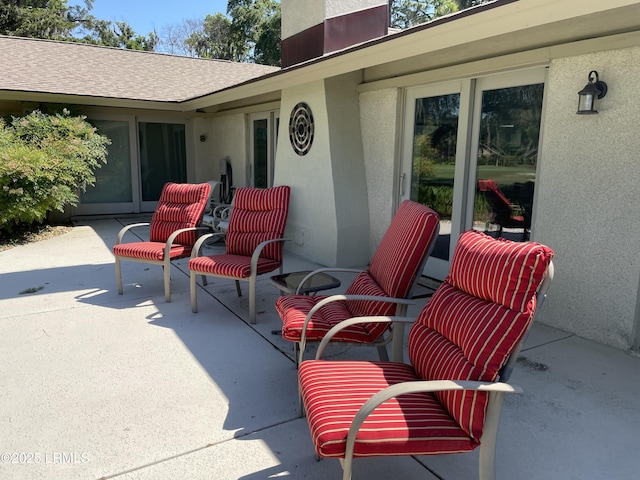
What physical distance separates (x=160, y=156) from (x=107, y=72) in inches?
85.3

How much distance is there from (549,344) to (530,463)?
5.64ft

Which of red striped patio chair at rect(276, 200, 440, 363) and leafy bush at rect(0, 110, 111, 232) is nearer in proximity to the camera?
red striped patio chair at rect(276, 200, 440, 363)

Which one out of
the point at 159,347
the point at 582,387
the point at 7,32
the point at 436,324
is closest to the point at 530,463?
the point at 436,324

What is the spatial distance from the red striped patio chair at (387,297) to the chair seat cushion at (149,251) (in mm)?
2246

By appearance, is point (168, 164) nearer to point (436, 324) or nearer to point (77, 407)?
point (77, 407)

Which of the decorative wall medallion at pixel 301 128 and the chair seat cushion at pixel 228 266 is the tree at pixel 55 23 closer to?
the decorative wall medallion at pixel 301 128

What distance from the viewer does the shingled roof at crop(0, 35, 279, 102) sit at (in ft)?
30.9

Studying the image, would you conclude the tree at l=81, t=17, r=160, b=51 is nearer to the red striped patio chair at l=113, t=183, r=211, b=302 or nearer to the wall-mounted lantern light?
the red striped patio chair at l=113, t=183, r=211, b=302

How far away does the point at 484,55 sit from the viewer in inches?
187

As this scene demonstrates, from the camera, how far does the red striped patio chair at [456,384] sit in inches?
72.8

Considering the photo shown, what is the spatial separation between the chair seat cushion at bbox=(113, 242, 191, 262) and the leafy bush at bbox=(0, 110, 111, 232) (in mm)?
3631

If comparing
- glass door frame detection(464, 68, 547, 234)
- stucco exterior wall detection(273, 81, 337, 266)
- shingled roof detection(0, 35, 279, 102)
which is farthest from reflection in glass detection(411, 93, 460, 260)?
shingled roof detection(0, 35, 279, 102)

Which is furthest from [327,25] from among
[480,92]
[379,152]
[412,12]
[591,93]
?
[412,12]

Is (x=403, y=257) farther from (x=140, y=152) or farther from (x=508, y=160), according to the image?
(x=140, y=152)
